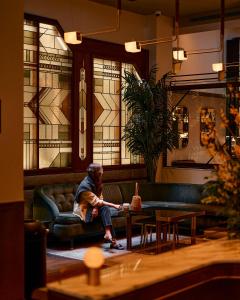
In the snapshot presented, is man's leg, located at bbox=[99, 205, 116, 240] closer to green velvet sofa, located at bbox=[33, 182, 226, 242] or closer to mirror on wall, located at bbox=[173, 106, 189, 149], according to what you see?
green velvet sofa, located at bbox=[33, 182, 226, 242]

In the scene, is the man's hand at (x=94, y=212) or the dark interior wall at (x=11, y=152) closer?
the dark interior wall at (x=11, y=152)

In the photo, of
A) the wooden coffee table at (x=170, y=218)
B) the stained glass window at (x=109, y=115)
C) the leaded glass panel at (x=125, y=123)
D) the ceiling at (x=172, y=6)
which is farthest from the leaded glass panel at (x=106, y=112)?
the wooden coffee table at (x=170, y=218)

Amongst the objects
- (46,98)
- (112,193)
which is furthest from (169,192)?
(46,98)

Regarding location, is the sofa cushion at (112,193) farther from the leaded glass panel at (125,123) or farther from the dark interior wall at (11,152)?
the dark interior wall at (11,152)

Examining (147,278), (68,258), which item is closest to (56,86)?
(68,258)

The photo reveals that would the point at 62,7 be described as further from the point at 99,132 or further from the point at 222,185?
the point at 222,185

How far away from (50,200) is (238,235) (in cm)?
485

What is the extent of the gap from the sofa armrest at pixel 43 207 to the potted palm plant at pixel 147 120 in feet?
7.30

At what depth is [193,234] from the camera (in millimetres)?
7559

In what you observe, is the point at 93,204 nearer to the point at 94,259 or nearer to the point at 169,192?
the point at 169,192

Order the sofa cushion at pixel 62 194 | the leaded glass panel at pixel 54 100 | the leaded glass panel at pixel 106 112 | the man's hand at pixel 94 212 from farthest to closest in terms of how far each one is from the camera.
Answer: the leaded glass panel at pixel 106 112
the leaded glass panel at pixel 54 100
the sofa cushion at pixel 62 194
the man's hand at pixel 94 212

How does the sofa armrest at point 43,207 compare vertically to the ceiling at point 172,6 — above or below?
below

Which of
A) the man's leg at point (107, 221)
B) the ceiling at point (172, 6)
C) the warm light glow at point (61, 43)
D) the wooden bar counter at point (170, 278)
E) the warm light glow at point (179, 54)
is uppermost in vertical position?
the ceiling at point (172, 6)

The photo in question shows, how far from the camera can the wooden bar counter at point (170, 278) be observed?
87.0 inches
